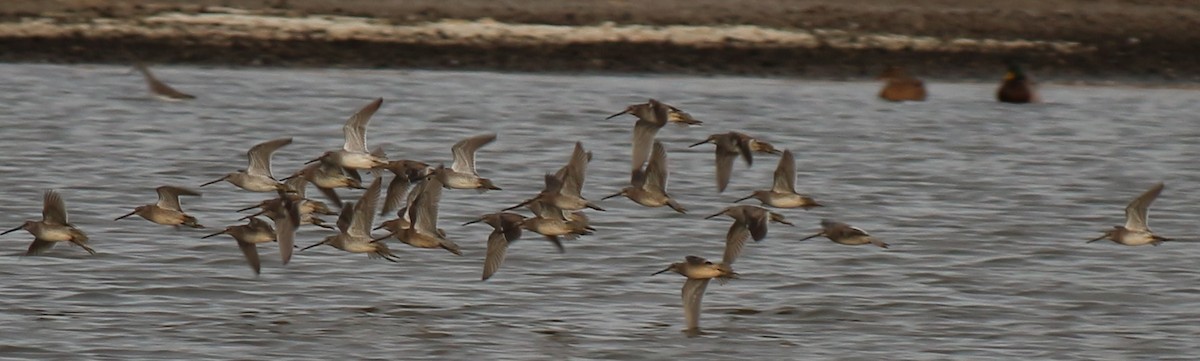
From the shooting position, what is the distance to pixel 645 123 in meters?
14.5

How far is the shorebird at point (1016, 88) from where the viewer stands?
990 inches

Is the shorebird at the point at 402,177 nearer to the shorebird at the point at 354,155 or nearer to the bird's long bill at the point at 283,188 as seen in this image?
the shorebird at the point at 354,155

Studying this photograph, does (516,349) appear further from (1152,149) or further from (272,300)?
(1152,149)

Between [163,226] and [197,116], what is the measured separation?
8.31 m

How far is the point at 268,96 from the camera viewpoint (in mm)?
25312

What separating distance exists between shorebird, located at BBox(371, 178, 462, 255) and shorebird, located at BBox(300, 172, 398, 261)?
0.06 meters

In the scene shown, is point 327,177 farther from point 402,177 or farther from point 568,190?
point 568,190

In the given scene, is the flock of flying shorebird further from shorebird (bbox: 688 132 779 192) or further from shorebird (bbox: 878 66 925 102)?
shorebird (bbox: 878 66 925 102)

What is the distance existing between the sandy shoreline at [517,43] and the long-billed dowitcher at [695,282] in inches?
572

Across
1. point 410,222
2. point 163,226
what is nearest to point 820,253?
point 410,222

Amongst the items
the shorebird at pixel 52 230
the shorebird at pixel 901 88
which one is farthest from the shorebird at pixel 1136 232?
the shorebird at pixel 901 88

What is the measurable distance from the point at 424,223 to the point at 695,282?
1.90 m

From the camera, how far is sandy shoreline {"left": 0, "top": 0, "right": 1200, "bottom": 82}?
87.5ft

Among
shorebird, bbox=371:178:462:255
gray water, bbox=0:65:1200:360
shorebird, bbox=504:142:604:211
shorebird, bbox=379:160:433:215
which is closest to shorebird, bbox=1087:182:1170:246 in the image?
gray water, bbox=0:65:1200:360
